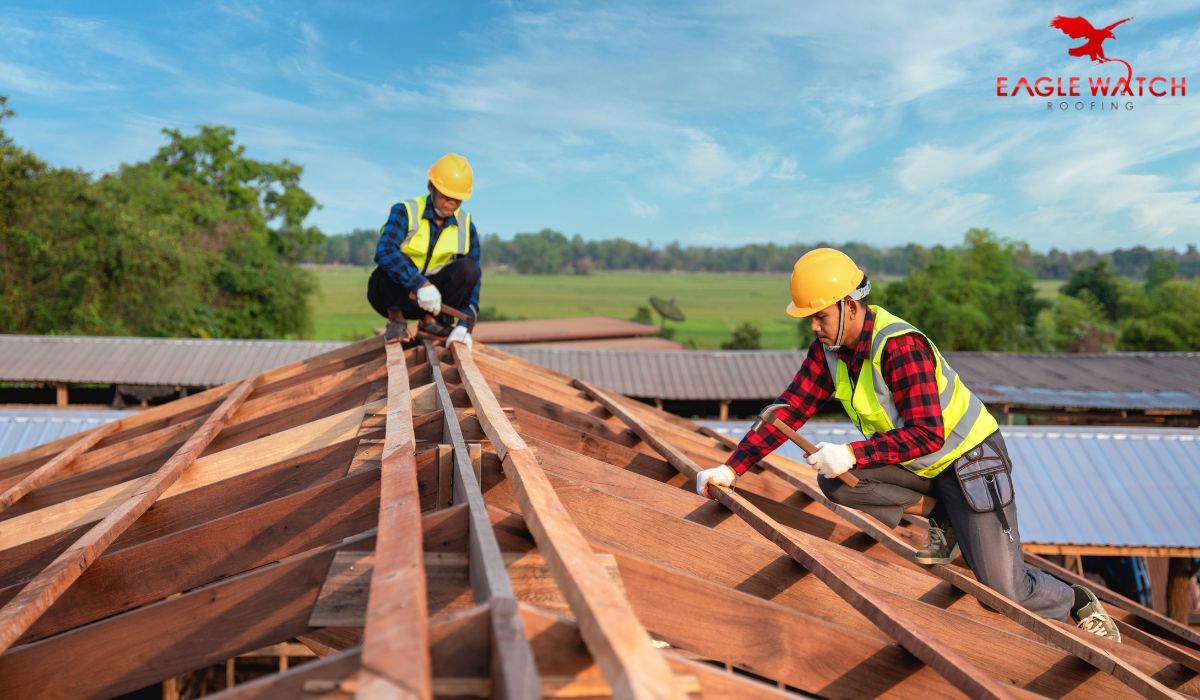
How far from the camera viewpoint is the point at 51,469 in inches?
190

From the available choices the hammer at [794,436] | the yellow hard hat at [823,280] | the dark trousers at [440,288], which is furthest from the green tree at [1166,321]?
the yellow hard hat at [823,280]

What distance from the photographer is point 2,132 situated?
32.7m

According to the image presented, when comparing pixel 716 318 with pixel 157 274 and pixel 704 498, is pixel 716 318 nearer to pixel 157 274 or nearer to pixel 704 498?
pixel 157 274

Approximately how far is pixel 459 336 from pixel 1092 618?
4043mm

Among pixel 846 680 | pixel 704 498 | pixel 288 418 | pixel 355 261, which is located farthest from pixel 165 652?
pixel 355 261

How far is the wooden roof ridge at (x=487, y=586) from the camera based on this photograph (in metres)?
1.78

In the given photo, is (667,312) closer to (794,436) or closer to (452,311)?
(452,311)

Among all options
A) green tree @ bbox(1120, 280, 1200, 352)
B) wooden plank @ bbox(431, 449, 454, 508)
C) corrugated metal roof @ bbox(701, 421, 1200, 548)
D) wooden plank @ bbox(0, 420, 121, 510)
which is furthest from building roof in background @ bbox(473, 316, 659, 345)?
wooden plank @ bbox(431, 449, 454, 508)

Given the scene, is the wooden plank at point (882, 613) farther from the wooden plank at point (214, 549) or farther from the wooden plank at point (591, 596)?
the wooden plank at point (214, 549)

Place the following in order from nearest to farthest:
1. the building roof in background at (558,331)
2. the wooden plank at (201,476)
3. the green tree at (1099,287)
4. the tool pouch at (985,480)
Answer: the wooden plank at (201,476)
the tool pouch at (985,480)
the building roof in background at (558,331)
the green tree at (1099,287)

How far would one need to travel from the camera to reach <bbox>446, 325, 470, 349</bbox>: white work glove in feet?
20.3

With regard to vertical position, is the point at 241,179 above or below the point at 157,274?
above

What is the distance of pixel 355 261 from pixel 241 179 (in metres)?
96.2

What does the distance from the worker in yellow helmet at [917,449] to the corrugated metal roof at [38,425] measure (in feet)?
34.4
